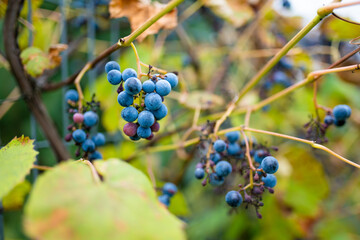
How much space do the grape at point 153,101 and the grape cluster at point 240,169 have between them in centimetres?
27

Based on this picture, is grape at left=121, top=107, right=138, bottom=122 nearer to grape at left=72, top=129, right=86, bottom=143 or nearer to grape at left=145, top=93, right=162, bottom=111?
grape at left=145, top=93, right=162, bottom=111

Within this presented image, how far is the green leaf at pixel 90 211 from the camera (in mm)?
486

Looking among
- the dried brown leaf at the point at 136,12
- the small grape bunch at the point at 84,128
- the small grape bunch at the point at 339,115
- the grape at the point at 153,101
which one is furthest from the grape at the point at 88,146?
the small grape bunch at the point at 339,115

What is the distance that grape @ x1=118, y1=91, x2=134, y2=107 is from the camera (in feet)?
2.44

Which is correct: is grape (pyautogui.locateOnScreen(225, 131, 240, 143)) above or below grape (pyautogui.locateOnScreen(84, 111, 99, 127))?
below

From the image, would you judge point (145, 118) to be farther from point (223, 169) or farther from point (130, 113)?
point (223, 169)

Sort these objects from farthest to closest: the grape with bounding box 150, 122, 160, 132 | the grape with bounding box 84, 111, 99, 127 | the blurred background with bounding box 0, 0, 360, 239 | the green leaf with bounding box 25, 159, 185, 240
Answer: the blurred background with bounding box 0, 0, 360, 239
the grape with bounding box 84, 111, 99, 127
the grape with bounding box 150, 122, 160, 132
the green leaf with bounding box 25, 159, 185, 240

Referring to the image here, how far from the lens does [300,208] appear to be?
1.74m

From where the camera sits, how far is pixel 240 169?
0.90m

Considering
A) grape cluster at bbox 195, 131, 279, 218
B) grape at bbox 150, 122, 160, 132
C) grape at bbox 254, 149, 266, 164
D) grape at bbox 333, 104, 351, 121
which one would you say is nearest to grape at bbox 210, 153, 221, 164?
grape cluster at bbox 195, 131, 279, 218

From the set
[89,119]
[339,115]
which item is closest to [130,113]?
Answer: [89,119]

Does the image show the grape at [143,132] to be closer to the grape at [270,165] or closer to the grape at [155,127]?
the grape at [155,127]

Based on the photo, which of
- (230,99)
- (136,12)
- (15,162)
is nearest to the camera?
(15,162)

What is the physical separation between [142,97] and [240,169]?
Result: 0.36 meters
